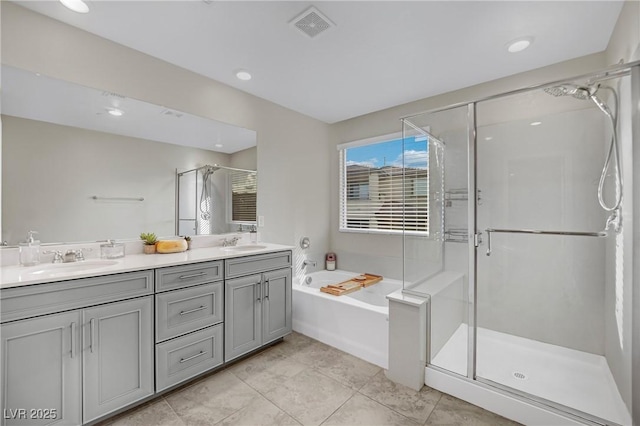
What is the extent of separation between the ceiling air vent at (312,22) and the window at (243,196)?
59.2 inches

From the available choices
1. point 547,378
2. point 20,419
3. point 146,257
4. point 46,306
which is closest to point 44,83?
point 146,257

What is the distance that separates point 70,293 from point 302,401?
1516 millimetres

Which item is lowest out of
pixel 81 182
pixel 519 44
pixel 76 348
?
pixel 76 348

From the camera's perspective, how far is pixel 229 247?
2.71 metres

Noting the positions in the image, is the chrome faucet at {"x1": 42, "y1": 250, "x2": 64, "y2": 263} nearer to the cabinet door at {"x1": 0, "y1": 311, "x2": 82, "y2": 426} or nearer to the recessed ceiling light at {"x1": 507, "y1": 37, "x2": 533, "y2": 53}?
the cabinet door at {"x1": 0, "y1": 311, "x2": 82, "y2": 426}

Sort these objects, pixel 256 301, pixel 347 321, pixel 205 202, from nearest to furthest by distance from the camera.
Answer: pixel 256 301 → pixel 347 321 → pixel 205 202

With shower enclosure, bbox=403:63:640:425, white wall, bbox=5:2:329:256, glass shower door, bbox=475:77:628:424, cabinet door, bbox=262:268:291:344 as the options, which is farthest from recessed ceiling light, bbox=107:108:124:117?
glass shower door, bbox=475:77:628:424

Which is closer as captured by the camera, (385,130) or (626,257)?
(626,257)

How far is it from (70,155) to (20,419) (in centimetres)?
154

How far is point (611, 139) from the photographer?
6.21 feet

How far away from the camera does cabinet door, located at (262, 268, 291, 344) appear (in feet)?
7.86

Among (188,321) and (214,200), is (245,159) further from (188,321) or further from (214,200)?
(188,321)

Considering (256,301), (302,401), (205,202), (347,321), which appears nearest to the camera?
(302,401)

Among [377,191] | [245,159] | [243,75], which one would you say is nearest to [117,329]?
[245,159]
